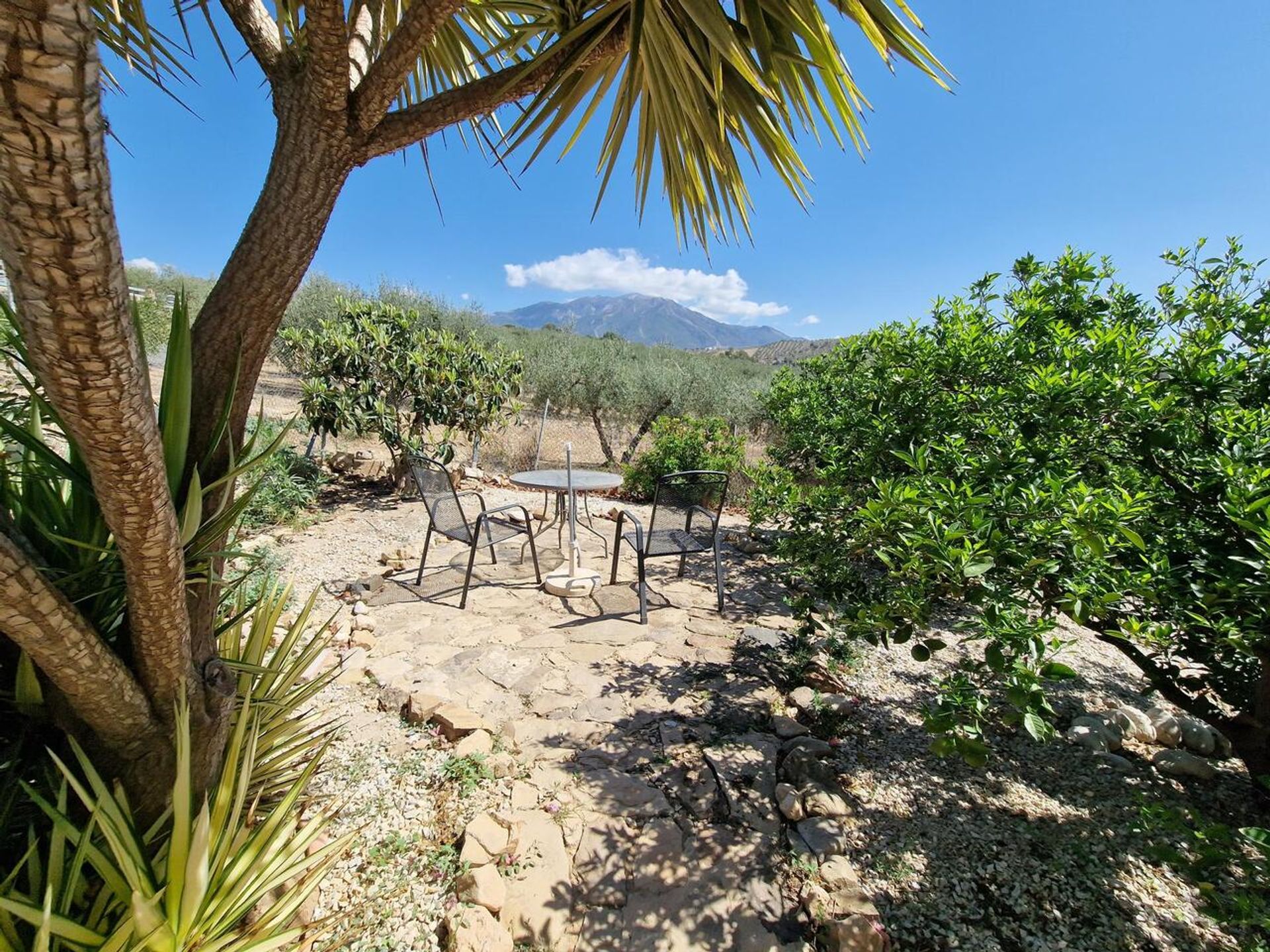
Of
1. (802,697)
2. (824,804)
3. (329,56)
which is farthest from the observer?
(802,697)

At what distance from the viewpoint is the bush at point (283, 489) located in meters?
4.27

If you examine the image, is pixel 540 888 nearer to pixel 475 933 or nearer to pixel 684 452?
pixel 475 933

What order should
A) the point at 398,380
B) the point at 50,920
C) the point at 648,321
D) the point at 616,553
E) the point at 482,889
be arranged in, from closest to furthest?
the point at 50,920, the point at 482,889, the point at 616,553, the point at 398,380, the point at 648,321

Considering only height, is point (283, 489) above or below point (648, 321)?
below

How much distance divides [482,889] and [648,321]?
540 feet

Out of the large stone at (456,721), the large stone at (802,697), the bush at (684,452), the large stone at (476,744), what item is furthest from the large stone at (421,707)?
the bush at (684,452)

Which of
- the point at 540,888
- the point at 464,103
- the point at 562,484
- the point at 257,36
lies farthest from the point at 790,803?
the point at 257,36

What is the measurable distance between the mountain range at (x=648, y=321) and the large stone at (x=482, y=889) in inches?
4837

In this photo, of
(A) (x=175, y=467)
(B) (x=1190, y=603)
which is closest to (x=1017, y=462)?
(B) (x=1190, y=603)

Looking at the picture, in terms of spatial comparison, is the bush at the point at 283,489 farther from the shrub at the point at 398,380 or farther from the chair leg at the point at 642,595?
the chair leg at the point at 642,595

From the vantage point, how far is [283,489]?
15.1 ft

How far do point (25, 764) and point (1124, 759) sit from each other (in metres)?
3.52

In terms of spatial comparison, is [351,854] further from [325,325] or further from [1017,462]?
[325,325]

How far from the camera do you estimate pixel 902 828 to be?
5.70 feet
